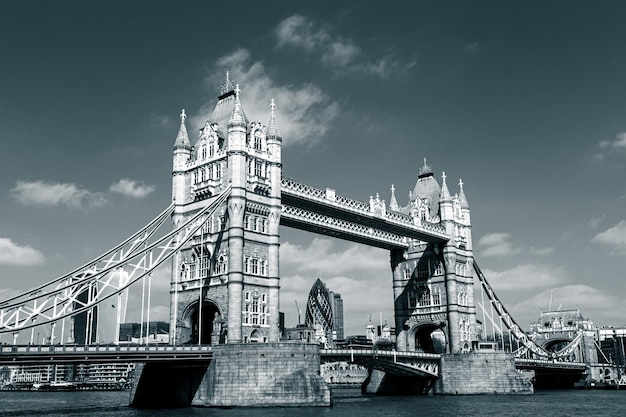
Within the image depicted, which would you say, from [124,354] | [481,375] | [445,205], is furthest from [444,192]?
[124,354]

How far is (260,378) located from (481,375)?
42.1 metres

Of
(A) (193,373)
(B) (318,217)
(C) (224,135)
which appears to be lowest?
(A) (193,373)

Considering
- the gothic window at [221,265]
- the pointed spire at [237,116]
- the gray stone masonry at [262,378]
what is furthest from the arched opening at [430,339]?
the pointed spire at [237,116]

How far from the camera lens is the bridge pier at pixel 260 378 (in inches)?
2532

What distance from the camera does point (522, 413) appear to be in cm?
6462

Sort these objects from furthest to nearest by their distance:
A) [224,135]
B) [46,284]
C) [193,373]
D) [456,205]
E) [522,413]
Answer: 1. [456,205]
2. [224,135]
3. [193,373]
4. [522,413]
5. [46,284]

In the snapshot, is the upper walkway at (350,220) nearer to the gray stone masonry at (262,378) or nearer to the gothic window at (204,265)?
the gothic window at (204,265)

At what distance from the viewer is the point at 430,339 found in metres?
113

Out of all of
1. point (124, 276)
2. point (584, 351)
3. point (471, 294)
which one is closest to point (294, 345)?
point (124, 276)

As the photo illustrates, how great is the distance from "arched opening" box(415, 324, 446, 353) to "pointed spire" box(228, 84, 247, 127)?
1936 inches

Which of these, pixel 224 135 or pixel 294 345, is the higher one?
pixel 224 135

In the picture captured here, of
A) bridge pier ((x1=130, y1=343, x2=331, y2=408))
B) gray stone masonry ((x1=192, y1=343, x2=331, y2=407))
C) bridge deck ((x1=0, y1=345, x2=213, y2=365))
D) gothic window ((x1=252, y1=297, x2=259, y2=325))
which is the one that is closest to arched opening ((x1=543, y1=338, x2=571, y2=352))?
gothic window ((x1=252, y1=297, x2=259, y2=325))

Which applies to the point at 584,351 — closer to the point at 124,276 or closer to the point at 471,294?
the point at 471,294

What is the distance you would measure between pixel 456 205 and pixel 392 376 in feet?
96.4
